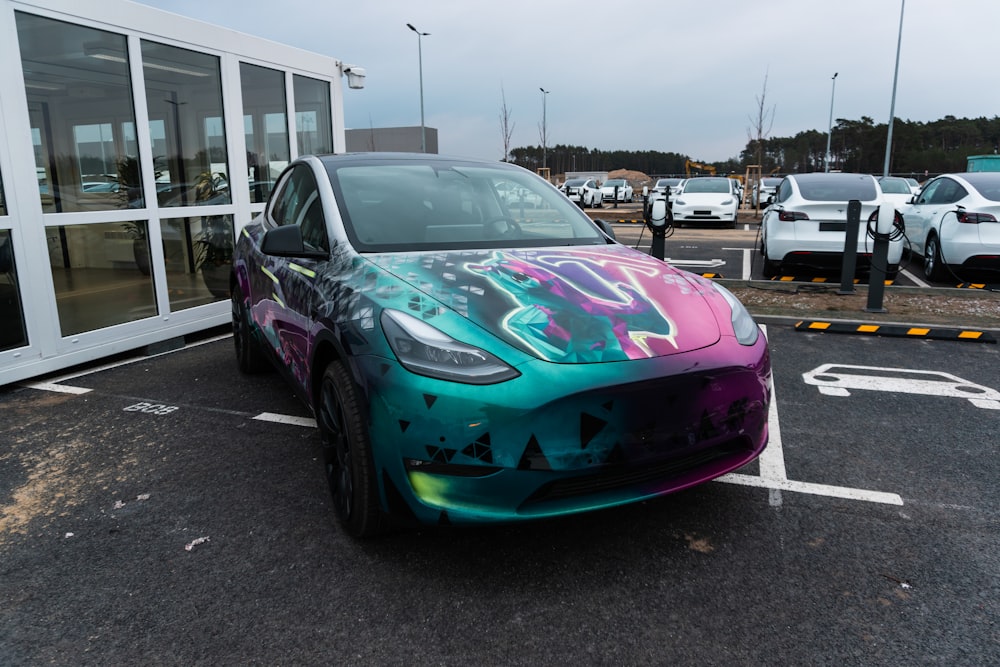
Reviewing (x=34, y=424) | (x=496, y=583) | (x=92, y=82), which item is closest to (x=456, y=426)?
(x=496, y=583)

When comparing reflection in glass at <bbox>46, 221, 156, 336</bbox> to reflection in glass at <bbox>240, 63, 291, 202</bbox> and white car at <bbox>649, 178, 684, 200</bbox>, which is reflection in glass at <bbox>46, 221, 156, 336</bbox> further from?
white car at <bbox>649, 178, 684, 200</bbox>

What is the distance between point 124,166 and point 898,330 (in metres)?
7.17

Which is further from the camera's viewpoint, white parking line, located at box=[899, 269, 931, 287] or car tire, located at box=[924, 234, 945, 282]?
white parking line, located at box=[899, 269, 931, 287]

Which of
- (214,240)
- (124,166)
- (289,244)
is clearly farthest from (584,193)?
(289,244)

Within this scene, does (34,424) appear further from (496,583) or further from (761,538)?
(761,538)

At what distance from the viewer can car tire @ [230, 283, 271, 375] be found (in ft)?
16.4

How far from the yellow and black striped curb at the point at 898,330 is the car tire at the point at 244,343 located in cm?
499

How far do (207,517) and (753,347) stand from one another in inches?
98.6

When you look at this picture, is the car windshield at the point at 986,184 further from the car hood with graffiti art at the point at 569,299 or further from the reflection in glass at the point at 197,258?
the reflection in glass at the point at 197,258

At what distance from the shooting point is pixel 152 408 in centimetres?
461

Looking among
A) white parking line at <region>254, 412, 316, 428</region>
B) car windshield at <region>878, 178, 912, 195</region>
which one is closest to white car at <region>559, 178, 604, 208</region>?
car windshield at <region>878, 178, 912, 195</region>

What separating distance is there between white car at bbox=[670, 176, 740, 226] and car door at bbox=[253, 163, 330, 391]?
51.8 ft

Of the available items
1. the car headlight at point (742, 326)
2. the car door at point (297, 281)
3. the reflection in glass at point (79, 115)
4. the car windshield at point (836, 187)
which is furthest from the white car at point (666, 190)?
the car headlight at point (742, 326)

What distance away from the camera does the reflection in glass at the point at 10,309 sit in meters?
5.05
